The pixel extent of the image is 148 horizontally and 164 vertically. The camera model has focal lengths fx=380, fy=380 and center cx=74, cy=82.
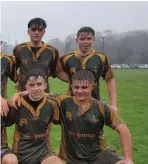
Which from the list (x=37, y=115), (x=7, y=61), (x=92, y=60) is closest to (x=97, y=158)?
(x=37, y=115)

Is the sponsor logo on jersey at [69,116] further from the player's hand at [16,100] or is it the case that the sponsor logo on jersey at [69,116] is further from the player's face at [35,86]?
the player's hand at [16,100]

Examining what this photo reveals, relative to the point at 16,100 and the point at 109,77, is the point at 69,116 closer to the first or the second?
the point at 16,100

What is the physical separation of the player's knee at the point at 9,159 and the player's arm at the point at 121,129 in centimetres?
113

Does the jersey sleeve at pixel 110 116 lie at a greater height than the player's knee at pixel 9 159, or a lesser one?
greater

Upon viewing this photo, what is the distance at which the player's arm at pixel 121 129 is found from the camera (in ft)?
13.7

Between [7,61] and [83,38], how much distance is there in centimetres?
113

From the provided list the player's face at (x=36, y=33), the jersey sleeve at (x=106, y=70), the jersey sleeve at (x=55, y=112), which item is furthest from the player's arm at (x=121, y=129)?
the player's face at (x=36, y=33)

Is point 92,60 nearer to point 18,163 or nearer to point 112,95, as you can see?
point 112,95

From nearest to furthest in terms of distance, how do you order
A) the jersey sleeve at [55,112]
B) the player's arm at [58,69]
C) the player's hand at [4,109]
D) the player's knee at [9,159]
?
the player's knee at [9,159] → the player's hand at [4,109] → the jersey sleeve at [55,112] → the player's arm at [58,69]

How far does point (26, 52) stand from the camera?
559 cm

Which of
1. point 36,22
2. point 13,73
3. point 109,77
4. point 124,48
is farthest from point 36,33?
point 124,48

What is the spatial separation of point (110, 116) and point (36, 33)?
1.76 m

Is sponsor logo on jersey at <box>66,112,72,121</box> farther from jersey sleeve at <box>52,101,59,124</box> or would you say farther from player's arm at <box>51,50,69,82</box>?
player's arm at <box>51,50,69,82</box>

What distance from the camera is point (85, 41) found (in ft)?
17.5
